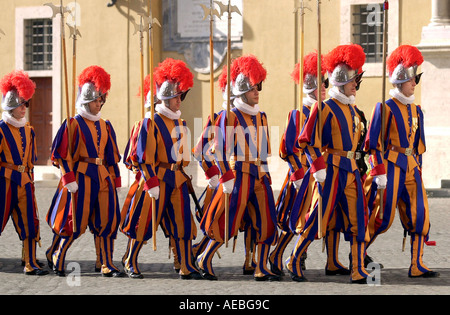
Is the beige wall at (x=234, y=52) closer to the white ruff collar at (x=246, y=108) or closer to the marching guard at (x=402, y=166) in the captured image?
the marching guard at (x=402, y=166)

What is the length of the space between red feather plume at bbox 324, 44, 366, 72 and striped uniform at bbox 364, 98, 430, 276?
430 millimetres

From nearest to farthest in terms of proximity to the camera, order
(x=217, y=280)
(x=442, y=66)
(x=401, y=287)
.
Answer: (x=401, y=287)
(x=217, y=280)
(x=442, y=66)

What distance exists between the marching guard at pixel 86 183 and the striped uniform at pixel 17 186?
0.31 meters

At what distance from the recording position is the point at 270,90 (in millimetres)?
19578

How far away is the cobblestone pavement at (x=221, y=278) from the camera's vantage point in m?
8.16

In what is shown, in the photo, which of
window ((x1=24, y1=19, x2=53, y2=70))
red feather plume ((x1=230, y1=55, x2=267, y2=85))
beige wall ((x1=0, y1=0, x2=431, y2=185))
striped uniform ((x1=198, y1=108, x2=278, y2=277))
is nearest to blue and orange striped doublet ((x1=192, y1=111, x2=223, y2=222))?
striped uniform ((x1=198, y1=108, x2=278, y2=277))

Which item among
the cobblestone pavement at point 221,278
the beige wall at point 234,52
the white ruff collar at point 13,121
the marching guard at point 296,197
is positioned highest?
the beige wall at point 234,52

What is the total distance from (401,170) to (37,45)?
14022mm

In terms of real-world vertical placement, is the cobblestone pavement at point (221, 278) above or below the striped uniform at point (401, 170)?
below

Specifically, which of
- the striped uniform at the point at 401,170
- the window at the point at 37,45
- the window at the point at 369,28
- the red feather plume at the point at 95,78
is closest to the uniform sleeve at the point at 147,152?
the red feather plume at the point at 95,78

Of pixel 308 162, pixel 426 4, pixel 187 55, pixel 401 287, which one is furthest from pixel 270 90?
pixel 401 287

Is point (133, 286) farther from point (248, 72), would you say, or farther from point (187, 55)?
point (187, 55)

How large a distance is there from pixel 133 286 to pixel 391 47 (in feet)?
37.7

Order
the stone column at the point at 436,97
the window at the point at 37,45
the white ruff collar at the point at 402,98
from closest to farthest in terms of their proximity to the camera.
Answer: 1. the white ruff collar at the point at 402,98
2. the stone column at the point at 436,97
3. the window at the point at 37,45
